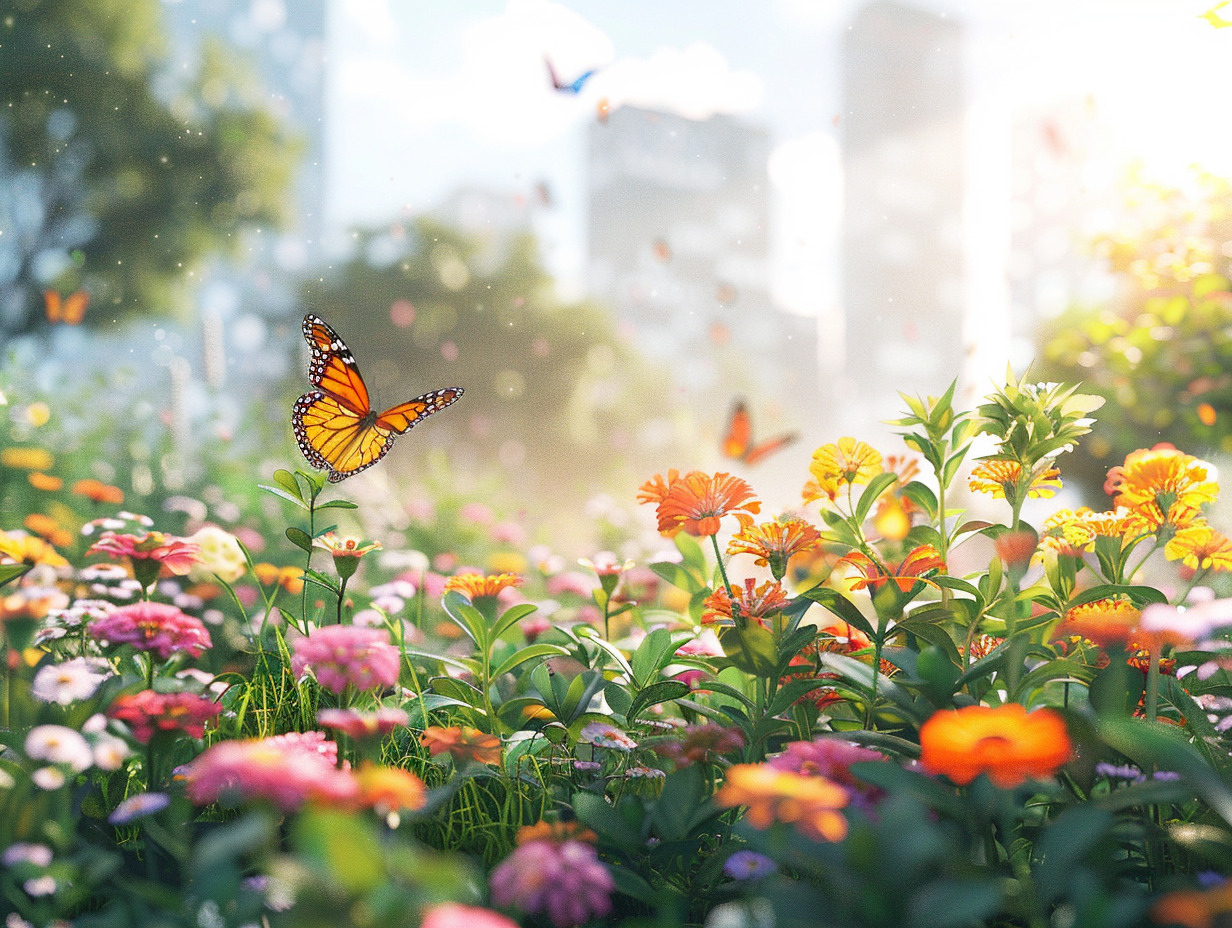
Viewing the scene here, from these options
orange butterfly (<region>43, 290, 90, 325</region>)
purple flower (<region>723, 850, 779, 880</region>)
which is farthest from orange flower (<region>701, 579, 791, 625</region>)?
orange butterfly (<region>43, 290, 90, 325</region>)

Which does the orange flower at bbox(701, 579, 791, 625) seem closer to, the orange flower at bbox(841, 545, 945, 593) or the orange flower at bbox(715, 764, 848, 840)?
the orange flower at bbox(841, 545, 945, 593)

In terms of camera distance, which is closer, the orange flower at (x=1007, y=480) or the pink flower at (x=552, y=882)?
the pink flower at (x=552, y=882)

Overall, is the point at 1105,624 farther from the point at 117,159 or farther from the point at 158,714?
the point at 117,159

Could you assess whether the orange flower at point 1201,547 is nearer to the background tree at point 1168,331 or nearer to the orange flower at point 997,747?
the orange flower at point 997,747

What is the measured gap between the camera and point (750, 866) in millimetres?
706


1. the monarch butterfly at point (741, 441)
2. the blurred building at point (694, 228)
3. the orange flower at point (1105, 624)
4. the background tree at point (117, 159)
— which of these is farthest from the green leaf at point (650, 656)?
the blurred building at point (694, 228)

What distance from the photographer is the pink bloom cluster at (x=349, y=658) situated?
0.72m

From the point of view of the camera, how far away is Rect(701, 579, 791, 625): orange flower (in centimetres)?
91

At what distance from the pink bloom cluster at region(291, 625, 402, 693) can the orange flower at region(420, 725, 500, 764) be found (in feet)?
0.60

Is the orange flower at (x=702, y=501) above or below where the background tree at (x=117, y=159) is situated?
below

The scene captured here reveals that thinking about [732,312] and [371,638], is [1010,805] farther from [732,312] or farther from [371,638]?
[732,312]

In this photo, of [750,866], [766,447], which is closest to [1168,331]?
[766,447]

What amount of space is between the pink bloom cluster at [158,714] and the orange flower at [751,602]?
0.55m

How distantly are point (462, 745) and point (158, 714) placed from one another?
0.32 m
